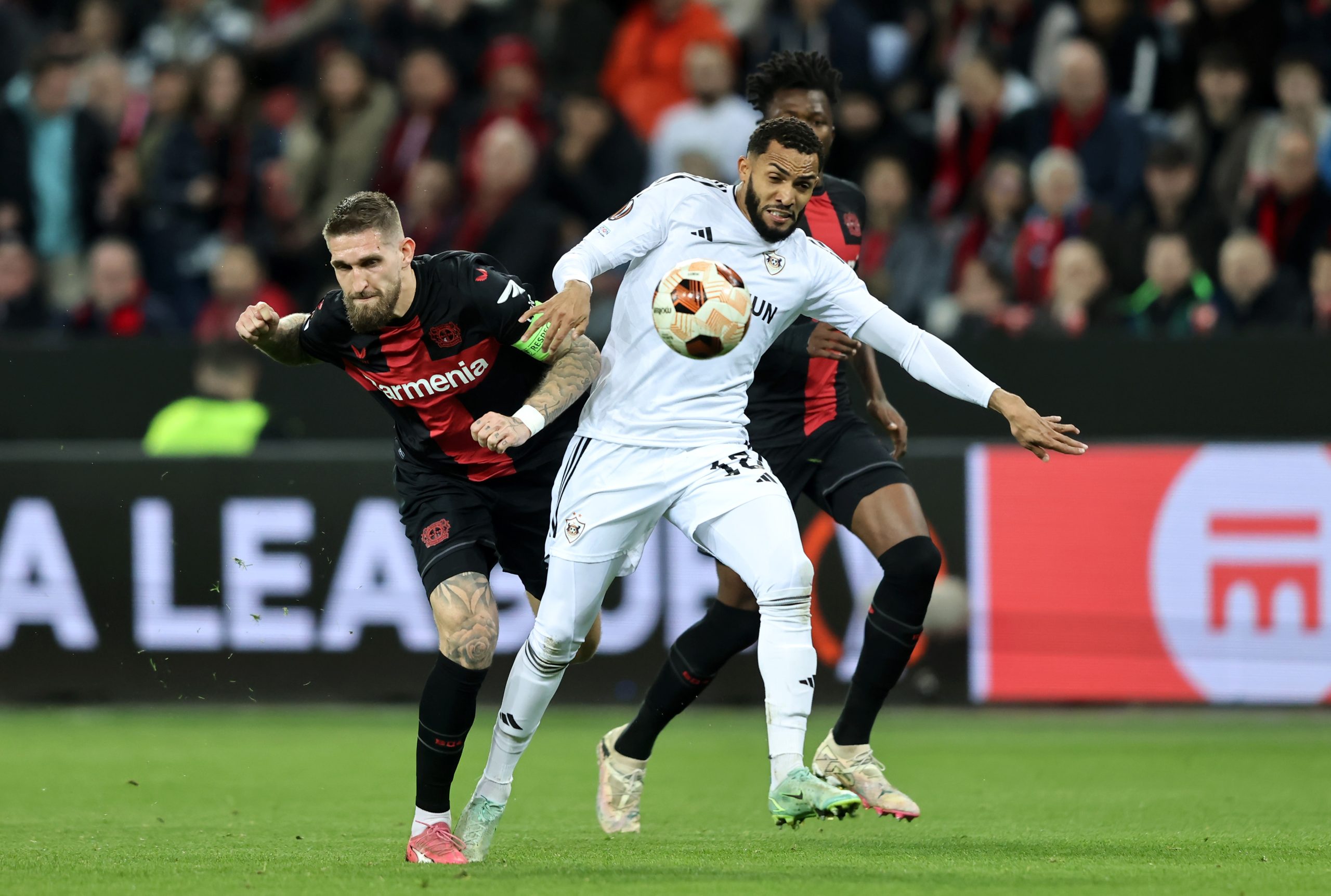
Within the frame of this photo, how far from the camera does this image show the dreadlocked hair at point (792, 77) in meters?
6.60

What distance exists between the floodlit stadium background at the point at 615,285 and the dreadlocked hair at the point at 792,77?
3.40m

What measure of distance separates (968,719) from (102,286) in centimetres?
626

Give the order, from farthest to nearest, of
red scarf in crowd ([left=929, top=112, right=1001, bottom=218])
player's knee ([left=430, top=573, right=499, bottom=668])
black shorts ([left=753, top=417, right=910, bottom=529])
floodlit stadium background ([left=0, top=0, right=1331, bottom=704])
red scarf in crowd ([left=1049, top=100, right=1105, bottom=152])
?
red scarf in crowd ([left=929, top=112, right=1001, bottom=218])
red scarf in crowd ([left=1049, top=100, right=1105, bottom=152])
floodlit stadium background ([left=0, top=0, right=1331, bottom=704])
black shorts ([left=753, top=417, right=910, bottom=529])
player's knee ([left=430, top=573, right=499, bottom=668])

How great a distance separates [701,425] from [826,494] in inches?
40.5

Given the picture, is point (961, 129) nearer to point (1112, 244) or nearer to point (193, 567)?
point (1112, 244)

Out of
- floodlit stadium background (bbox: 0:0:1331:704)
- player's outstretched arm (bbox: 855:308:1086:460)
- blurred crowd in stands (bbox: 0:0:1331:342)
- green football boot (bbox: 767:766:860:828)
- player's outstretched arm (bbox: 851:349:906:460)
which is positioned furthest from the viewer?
blurred crowd in stands (bbox: 0:0:1331:342)

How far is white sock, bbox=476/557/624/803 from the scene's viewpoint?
557 centimetres

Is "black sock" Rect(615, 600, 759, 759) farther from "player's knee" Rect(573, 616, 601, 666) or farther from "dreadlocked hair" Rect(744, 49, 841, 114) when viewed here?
"dreadlocked hair" Rect(744, 49, 841, 114)

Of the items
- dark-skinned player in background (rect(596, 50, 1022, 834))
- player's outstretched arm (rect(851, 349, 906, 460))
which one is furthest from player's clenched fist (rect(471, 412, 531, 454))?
player's outstretched arm (rect(851, 349, 906, 460))

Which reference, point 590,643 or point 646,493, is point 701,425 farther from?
point 590,643

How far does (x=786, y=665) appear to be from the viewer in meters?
5.40

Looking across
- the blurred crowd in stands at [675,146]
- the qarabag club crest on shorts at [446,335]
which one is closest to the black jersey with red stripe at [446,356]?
the qarabag club crest on shorts at [446,335]

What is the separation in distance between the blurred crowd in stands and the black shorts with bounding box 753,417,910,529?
3.76 metres

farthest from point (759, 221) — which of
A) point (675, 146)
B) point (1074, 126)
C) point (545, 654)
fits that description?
point (1074, 126)
